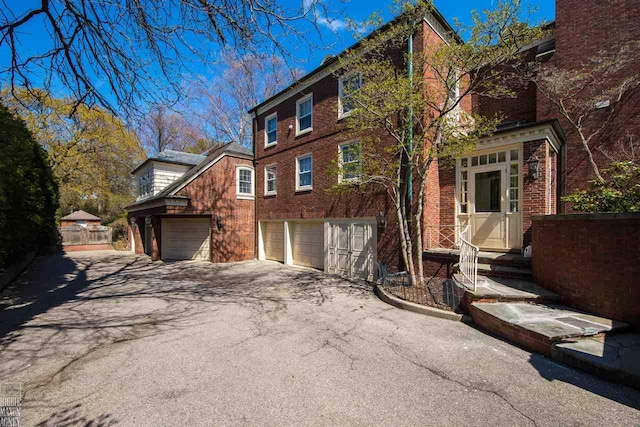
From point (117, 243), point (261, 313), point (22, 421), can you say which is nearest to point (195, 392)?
point (22, 421)

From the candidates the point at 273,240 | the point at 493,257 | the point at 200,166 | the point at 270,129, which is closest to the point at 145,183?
the point at 200,166

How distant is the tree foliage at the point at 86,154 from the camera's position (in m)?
20.2

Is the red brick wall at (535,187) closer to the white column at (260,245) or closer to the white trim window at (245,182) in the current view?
the white column at (260,245)

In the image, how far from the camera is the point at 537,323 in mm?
4328

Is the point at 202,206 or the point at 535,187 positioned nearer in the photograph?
the point at 535,187

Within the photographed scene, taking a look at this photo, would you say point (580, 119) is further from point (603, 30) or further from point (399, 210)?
point (399, 210)

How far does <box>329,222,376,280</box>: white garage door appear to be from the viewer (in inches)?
364

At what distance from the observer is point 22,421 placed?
2650 millimetres

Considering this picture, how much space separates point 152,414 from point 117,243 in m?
22.5

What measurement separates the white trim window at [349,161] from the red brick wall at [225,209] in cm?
603

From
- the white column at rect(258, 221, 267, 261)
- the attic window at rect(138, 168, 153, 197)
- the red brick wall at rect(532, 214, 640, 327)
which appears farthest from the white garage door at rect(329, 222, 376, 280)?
the attic window at rect(138, 168, 153, 197)

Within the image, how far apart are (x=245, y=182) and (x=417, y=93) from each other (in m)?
10.1

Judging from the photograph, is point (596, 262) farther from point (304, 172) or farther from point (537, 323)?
point (304, 172)

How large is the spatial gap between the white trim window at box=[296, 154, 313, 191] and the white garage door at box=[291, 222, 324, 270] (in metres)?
1.62
